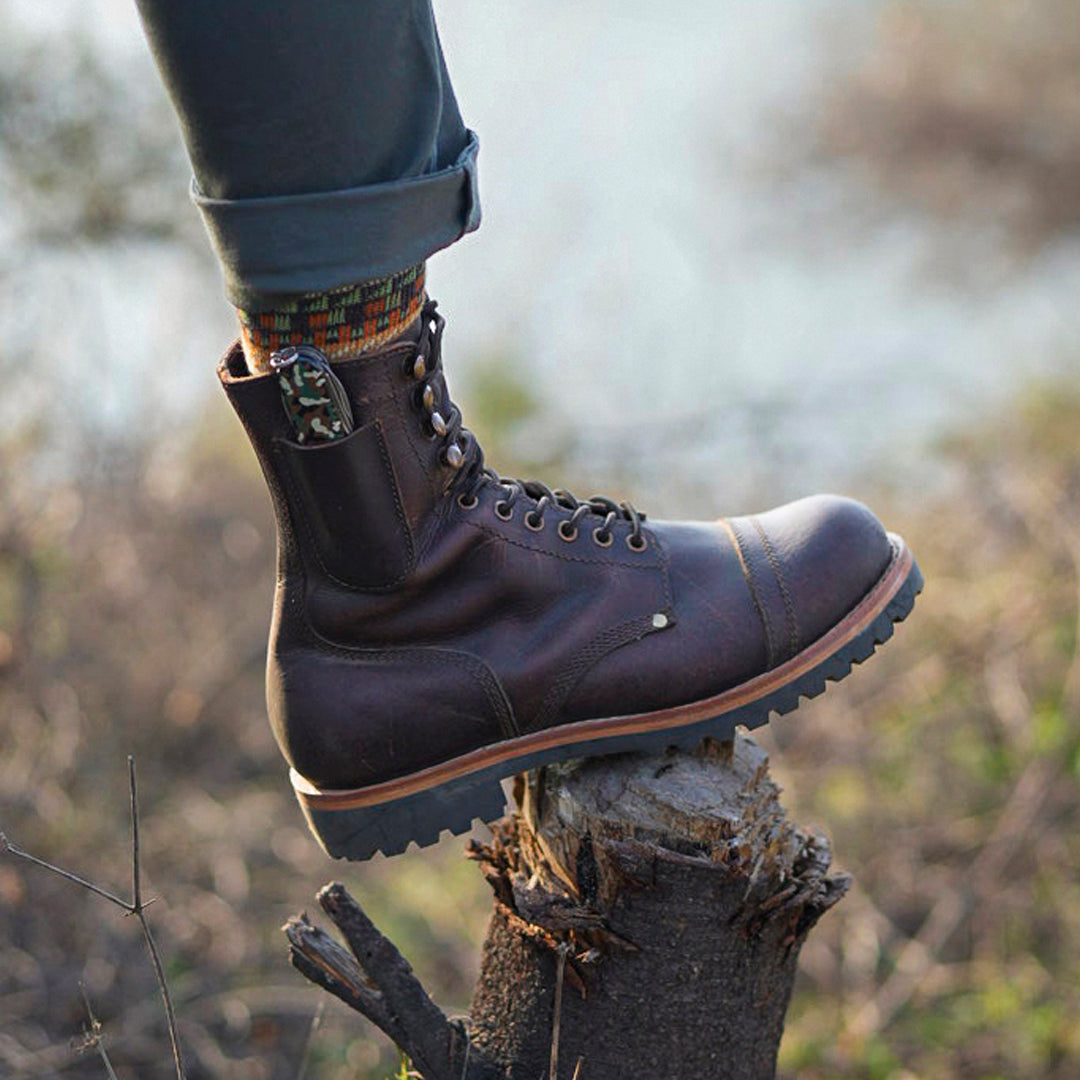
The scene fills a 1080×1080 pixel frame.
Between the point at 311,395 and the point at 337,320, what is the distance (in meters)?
0.09

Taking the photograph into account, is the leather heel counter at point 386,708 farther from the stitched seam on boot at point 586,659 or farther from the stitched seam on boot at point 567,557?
the stitched seam on boot at point 567,557

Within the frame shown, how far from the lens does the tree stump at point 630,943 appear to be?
5.36ft

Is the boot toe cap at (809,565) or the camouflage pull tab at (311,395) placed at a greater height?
the camouflage pull tab at (311,395)

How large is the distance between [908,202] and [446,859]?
850cm

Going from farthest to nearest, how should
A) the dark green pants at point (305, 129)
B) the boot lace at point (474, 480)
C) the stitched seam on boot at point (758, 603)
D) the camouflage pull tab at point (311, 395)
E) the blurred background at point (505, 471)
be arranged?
the blurred background at point (505, 471) < the stitched seam on boot at point (758, 603) < the boot lace at point (474, 480) < the camouflage pull tab at point (311, 395) < the dark green pants at point (305, 129)

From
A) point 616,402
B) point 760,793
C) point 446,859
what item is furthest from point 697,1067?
point 616,402

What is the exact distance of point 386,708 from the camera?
1753 mm

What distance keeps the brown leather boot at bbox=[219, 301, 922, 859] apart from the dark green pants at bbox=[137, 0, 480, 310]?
0.75 ft

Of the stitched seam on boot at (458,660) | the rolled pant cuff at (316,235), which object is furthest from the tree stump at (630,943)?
the rolled pant cuff at (316,235)

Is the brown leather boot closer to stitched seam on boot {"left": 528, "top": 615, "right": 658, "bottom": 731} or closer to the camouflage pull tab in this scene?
stitched seam on boot {"left": 528, "top": 615, "right": 658, "bottom": 731}

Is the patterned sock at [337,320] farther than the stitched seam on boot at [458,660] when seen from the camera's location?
No

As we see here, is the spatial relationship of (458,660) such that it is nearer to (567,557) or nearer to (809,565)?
(567,557)

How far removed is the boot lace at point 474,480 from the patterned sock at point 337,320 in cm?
6

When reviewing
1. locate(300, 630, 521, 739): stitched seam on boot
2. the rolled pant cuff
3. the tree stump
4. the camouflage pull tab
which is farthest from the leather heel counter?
the rolled pant cuff
